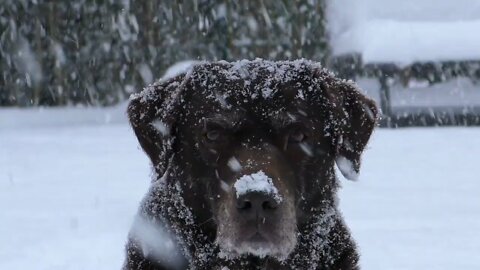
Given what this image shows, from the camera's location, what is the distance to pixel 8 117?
10469 millimetres

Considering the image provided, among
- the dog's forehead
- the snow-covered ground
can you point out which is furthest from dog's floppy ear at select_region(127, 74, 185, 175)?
the snow-covered ground

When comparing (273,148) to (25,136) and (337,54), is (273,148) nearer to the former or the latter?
(25,136)

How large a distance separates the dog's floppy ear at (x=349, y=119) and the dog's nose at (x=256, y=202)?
1.74ft

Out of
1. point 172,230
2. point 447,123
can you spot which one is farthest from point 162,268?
point 447,123

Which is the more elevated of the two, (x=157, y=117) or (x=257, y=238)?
(x=157, y=117)

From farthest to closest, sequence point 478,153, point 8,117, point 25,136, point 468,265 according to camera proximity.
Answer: point 8,117, point 25,136, point 478,153, point 468,265

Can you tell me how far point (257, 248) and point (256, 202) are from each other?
9.4 inches

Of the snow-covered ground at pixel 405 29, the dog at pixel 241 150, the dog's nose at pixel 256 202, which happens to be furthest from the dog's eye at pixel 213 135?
the snow-covered ground at pixel 405 29

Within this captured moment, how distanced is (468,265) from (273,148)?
2031mm

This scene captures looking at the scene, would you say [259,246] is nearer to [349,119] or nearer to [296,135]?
[296,135]

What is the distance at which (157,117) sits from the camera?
3305mm

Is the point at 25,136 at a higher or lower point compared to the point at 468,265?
lower

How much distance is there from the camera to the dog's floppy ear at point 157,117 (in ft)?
10.8

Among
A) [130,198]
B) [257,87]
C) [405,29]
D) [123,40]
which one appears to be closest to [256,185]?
[257,87]
